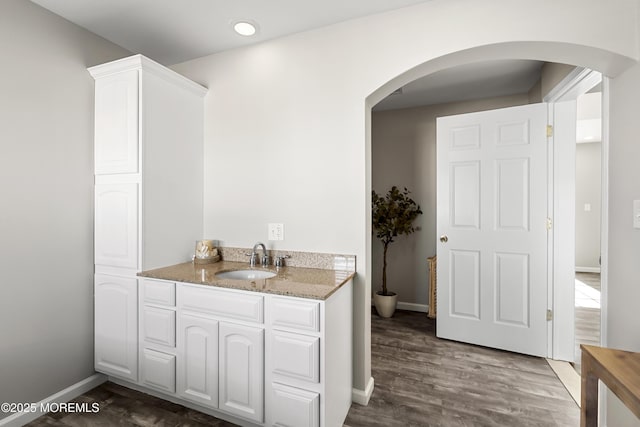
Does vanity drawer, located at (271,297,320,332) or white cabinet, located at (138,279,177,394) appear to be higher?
vanity drawer, located at (271,297,320,332)

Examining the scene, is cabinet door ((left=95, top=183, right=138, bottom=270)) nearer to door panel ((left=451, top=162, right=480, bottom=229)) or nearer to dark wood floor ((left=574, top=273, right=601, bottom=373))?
door panel ((left=451, top=162, right=480, bottom=229))

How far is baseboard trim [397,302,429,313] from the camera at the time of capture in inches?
143

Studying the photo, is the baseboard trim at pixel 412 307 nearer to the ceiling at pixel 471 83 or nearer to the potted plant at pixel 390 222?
the potted plant at pixel 390 222

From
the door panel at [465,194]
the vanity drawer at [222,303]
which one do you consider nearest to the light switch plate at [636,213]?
the door panel at [465,194]

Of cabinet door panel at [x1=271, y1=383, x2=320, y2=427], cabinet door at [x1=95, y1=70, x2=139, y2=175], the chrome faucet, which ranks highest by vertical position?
cabinet door at [x1=95, y1=70, x2=139, y2=175]

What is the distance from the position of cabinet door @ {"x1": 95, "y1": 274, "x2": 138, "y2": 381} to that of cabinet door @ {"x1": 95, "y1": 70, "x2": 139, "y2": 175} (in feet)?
2.51

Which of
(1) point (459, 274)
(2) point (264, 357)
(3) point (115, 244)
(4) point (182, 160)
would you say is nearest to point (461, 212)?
(1) point (459, 274)

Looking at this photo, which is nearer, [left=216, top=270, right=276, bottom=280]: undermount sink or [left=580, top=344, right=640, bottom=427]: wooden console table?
[left=580, top=344, right=640, bottom=427]: wooden console table

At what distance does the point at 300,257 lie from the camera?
6.82ft

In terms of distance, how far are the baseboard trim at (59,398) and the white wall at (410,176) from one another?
2901 mm

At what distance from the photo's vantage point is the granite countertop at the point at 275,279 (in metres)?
1.54

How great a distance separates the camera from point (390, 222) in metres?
3.43

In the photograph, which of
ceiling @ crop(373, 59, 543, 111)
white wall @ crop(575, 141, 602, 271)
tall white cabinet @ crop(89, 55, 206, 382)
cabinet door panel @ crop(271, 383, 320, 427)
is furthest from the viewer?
white wall @ crop(575, 141, 602, 271)

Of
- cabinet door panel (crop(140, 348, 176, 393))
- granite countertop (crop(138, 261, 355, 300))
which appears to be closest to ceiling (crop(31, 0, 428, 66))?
granite countertop (crop(138, 261, 355, 300))
